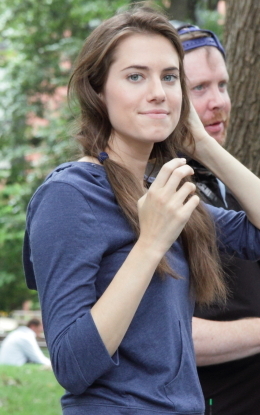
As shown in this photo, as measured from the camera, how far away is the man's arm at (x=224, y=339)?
2582mm

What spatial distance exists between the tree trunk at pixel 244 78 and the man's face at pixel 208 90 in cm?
84

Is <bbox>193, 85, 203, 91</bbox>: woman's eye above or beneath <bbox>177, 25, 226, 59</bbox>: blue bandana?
beneath

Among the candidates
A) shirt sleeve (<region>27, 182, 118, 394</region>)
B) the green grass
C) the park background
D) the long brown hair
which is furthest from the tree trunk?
the park background

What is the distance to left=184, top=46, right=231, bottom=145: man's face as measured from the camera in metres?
3.05

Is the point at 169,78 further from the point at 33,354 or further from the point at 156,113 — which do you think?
the point at 33,354

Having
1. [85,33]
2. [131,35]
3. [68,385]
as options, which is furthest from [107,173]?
[85,33]

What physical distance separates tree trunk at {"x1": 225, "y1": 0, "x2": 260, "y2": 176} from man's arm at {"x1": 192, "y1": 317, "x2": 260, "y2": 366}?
1.37 metres

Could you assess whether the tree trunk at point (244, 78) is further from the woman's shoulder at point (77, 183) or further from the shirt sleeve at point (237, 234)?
the woman's shoulder at point (77, 183)

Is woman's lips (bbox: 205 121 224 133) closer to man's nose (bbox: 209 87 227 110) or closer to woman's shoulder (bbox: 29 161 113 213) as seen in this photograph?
man's nose (bbox: 209 87 227 110)

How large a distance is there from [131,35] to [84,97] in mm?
236

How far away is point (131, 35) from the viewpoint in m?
2.15

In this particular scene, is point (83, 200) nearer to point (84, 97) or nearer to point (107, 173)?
point (107, 173)

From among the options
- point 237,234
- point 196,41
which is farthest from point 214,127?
point 237,234

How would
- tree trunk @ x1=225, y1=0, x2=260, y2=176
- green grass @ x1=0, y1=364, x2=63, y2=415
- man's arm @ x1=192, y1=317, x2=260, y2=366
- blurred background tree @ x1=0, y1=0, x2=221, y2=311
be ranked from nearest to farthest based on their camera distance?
man's arm @ x1=192, y1=317, x2=260, y2=366 → tree trunk @ x1=225, y1=0, x2=260, y2=176 → green grass @ x1=0, y1=364, x2=63, y2=415 → blurred background tree @ x1=0, y1=0, x2=221, y2=311
